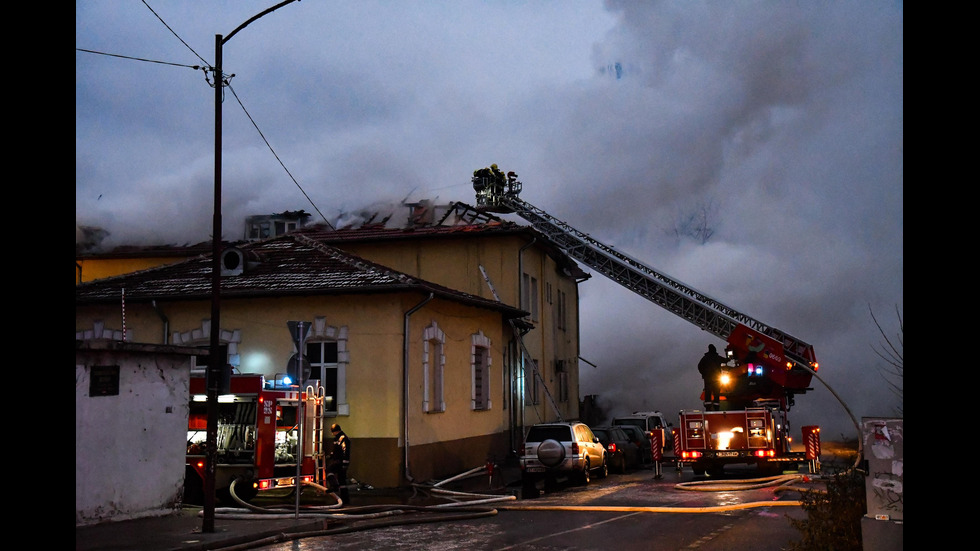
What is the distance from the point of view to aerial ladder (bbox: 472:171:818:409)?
24609mm

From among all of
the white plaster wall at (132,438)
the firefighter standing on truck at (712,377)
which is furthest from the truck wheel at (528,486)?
the white plaster wall at (132,438)

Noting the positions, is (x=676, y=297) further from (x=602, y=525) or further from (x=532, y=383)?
(x=602, y=525)

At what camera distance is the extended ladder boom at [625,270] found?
3175 cm

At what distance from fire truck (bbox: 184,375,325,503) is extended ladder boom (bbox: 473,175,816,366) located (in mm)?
15586

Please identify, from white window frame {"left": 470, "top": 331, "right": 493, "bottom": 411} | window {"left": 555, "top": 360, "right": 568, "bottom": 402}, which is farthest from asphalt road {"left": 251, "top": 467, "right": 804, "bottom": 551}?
window {"left": 555, "top": 360, "right": 568, "bottom": 402}

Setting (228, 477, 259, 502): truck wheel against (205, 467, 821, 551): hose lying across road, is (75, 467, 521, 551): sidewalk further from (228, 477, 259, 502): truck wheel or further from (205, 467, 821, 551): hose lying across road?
(228, 477, 259, 502): truck wheel

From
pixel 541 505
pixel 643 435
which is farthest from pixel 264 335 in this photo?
pixel 643 435

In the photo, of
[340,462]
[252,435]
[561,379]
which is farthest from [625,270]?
[252,435]

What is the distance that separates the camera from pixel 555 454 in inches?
861
